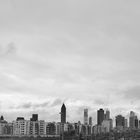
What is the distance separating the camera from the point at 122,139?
200 meters

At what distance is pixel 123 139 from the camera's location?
198 m

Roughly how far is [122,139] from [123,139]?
1325mm
